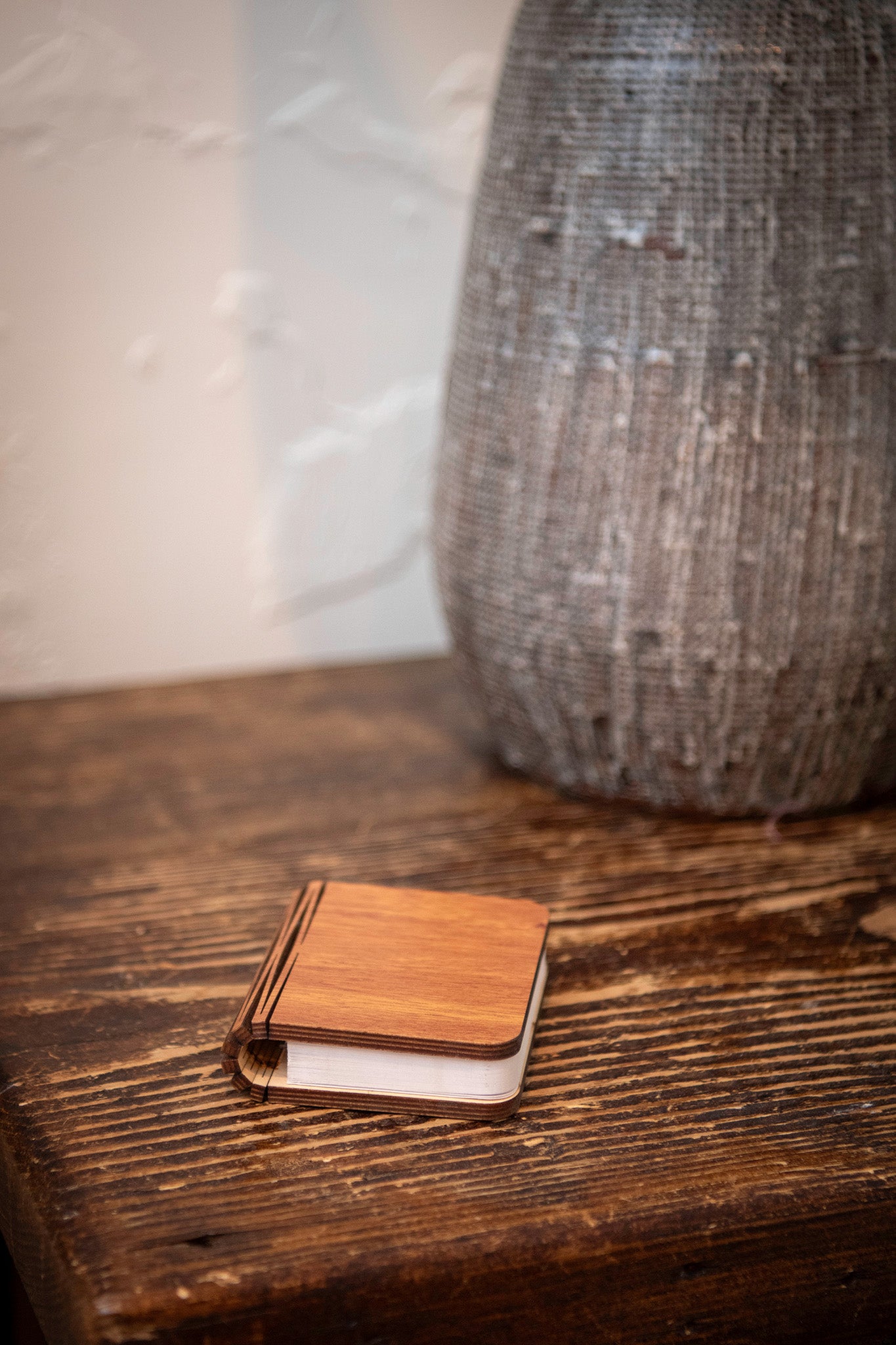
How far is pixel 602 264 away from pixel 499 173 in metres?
0.10

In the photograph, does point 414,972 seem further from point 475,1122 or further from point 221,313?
point 221,313

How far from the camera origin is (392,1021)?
0.51 m

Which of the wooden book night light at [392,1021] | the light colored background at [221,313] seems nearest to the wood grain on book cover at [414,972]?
the wooden book night light at [392,1021]

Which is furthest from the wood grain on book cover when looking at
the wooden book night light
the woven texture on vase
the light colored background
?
the light colored background

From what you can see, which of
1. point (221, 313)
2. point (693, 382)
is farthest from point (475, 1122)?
point (221, 313)

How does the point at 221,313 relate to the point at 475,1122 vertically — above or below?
above

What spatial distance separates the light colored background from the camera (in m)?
0.88

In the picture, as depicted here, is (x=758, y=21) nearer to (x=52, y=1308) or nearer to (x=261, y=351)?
(x=261, y=351)

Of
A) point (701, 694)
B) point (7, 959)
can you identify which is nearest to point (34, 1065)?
point (7, 959)

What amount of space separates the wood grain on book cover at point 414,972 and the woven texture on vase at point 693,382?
19 centimetres

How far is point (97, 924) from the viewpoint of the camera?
2.20 feet

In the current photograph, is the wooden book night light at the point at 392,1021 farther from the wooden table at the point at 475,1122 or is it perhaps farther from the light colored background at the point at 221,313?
the light colored background at the point at 221,313

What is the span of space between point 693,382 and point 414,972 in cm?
36

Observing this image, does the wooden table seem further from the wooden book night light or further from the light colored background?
the light colored background
